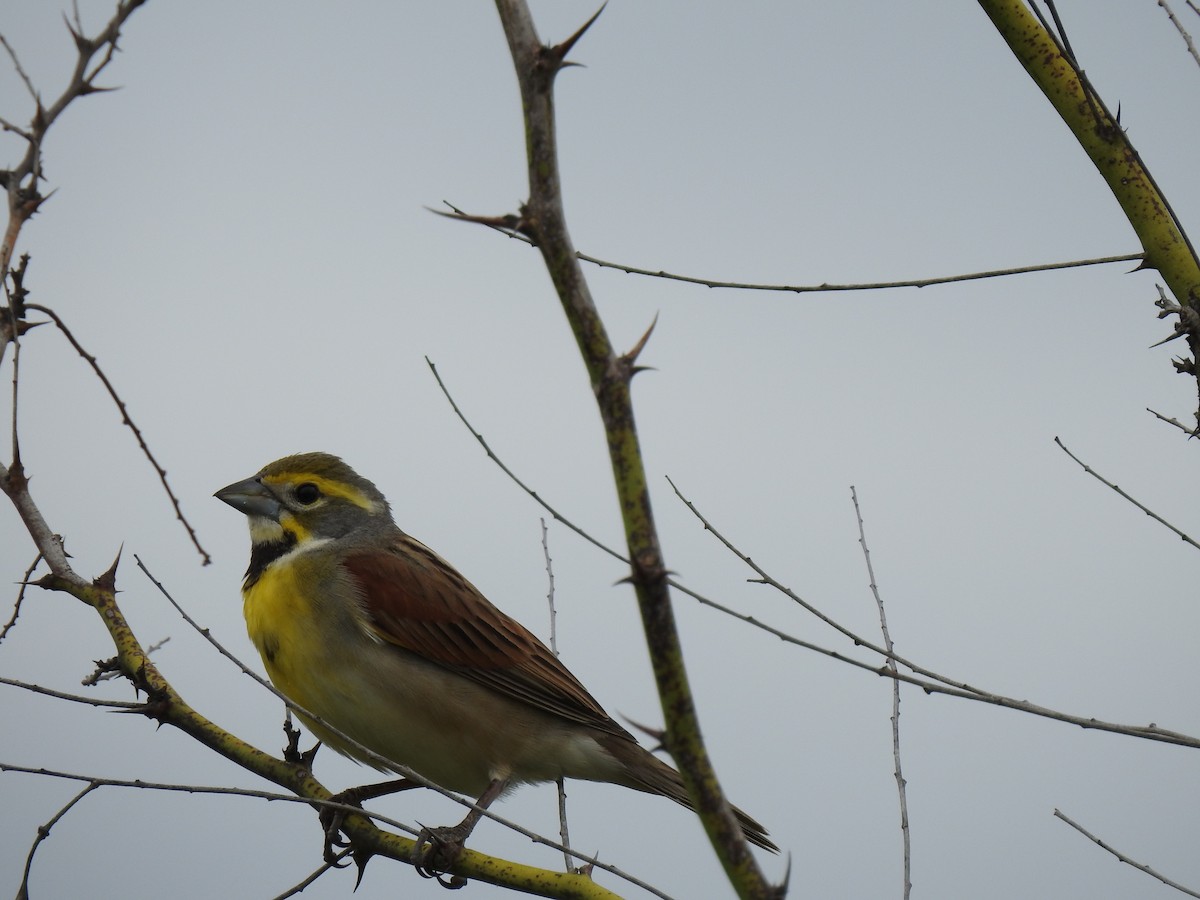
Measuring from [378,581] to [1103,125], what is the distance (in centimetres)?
376

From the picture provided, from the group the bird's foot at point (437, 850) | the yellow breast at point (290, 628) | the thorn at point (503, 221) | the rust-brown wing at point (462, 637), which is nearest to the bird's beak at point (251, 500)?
the yellow breast at point (290, 628)

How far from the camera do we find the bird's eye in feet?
21.8

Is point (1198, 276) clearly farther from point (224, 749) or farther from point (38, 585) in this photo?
point (38, 585)

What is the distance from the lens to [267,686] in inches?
Answer: 163

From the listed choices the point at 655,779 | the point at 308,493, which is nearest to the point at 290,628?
the point at 308,493

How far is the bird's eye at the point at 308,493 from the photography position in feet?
21.8

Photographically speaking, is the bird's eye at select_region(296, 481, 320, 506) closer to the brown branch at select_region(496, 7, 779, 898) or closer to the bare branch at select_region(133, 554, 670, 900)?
the bare branch at select_region(133, 554, 670, 900)

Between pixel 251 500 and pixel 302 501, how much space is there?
0.26 meters

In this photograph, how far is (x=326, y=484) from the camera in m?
6.71

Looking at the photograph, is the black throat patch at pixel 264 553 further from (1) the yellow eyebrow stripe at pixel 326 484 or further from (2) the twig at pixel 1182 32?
(2) the twig at pixel 1182 32

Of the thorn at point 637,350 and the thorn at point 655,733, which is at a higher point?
the thorn at point 637,350

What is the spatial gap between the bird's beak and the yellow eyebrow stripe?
10 centimetres

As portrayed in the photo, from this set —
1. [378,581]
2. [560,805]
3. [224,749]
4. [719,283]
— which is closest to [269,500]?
[378,581]

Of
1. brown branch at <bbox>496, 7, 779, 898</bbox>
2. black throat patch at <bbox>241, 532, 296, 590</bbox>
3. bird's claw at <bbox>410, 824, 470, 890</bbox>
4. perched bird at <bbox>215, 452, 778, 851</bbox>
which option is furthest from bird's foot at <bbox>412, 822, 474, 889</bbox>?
brown branch at <bbox>496, 7, 779, 898</bbox>
